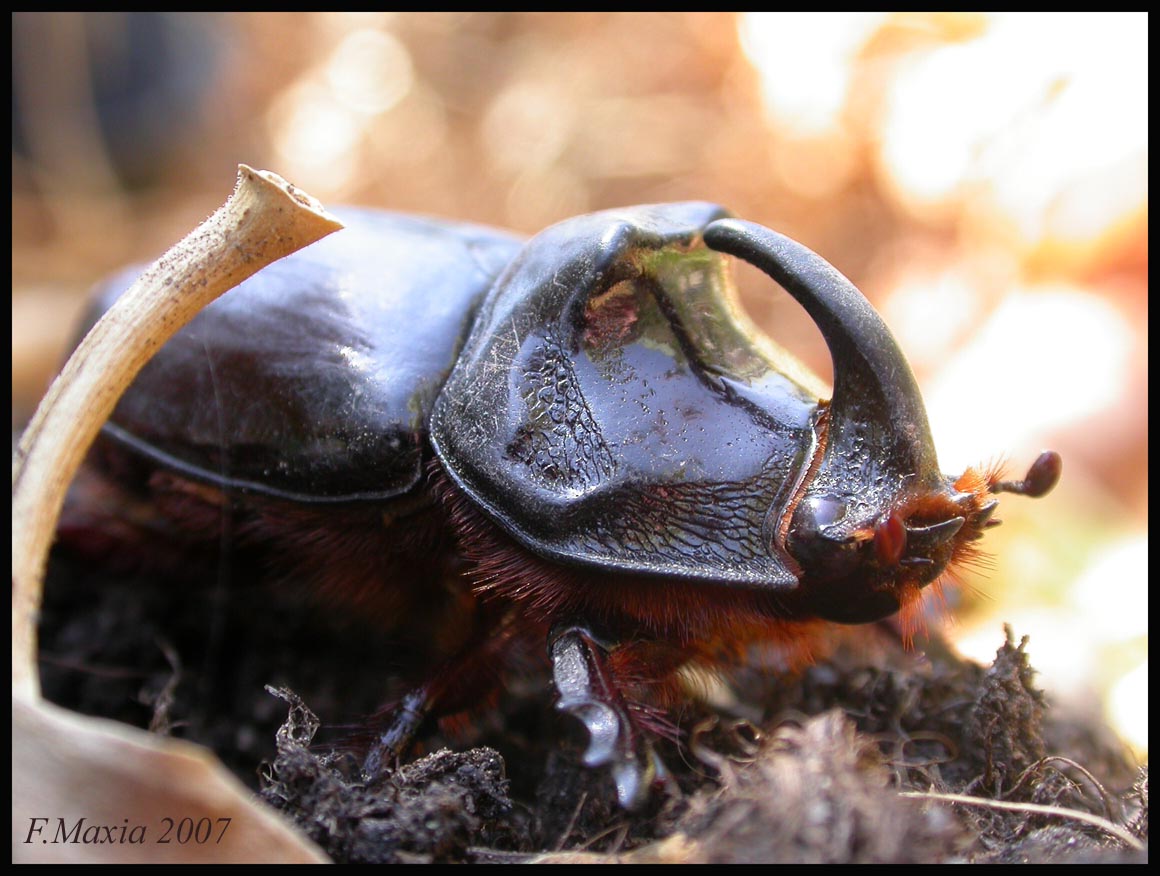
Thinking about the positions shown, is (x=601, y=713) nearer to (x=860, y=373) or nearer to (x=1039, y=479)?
(x=860, y=373)

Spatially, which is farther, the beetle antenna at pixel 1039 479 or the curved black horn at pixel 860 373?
the beetle antenna at pixel 1039 479

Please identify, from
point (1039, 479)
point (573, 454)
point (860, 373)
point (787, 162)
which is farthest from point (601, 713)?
point (787, 162)

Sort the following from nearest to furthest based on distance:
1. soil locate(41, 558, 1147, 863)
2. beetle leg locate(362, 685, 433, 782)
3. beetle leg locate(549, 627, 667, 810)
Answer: soil locate(41, 558, 1147, 863)
beetle leg locate(549, 627, 667, 810)
beetle leg locate(362, 685, 433, 782)

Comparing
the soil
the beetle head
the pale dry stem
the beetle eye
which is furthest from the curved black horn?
the pale dry stem

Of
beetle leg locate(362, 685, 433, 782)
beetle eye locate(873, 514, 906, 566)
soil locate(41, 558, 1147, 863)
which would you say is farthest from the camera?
beetle leg locate(362, 685, 433, 782)

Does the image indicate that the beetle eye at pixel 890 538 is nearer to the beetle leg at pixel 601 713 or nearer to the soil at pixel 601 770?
the soil at pixel 601 770

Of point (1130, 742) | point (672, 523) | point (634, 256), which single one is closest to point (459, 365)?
point (634, 256)

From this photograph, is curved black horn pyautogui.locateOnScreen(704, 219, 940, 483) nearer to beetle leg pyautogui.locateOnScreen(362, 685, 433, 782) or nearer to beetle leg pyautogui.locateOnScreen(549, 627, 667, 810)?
beetle leg pyautogui.locateOnScreen(549, 627, 667, 810)

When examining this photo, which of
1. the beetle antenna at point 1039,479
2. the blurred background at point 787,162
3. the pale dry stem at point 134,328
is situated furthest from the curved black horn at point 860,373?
the blurred background at point 787,162
